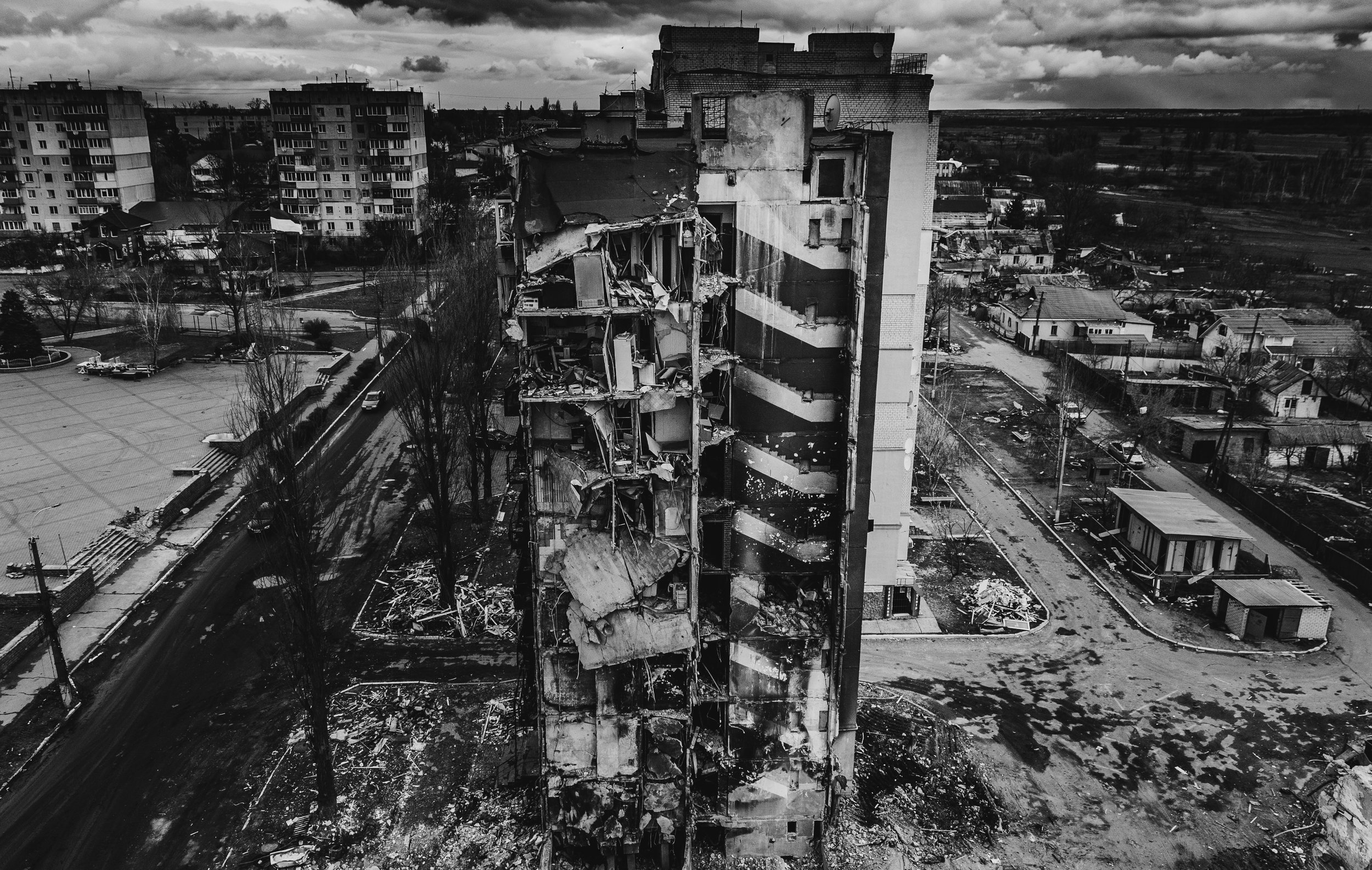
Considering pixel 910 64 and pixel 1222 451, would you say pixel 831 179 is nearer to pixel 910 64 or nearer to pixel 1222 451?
pixel 910 64

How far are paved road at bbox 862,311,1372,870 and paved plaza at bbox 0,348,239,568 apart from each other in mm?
23295

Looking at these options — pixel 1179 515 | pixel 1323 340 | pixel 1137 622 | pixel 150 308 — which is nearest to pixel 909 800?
pixel 1137 622

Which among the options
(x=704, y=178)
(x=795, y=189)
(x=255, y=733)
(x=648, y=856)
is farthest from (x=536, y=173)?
(x=255, y=733)

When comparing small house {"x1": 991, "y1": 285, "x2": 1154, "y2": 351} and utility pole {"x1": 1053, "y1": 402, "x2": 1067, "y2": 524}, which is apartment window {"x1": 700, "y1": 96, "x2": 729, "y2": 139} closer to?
utility pole {"x1": 1053, "y1": 402, "x2": 1067, "y2": 524}

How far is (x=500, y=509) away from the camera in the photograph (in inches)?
1136

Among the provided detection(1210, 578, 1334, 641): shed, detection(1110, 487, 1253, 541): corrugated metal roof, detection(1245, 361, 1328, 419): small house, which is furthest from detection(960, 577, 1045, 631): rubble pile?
detection(1245, 361, 1328, 419): small house

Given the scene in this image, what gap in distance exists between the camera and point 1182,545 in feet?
82.4

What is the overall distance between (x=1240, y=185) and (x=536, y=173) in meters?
145

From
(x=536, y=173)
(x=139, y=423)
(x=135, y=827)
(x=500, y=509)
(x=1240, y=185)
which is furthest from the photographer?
(x=1240, y=185)

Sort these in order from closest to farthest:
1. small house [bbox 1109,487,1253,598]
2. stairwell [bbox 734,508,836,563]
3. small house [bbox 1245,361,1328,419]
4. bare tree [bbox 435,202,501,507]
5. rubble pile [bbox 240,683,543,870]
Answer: stairwell [bbox 734,508,836,563], rubble pile [bbox 240,683,543,870], small house [bbox 1109,487,1253,598], bare tree [bbox 435,202,501,507], small house [bbox 1245,361,1328,419]

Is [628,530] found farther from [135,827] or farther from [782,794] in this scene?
[135,827]

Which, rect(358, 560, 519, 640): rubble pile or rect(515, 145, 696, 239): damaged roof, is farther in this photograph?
rect(358, 560, 519, 640): rubble pile

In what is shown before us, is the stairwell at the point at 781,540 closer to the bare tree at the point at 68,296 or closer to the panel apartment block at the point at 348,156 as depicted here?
the bare tree at the point at 68,296

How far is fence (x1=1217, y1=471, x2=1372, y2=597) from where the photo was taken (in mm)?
24938
